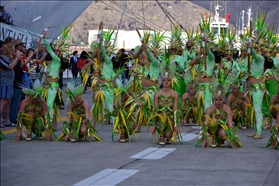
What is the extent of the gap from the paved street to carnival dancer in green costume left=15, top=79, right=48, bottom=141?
0.22 meters

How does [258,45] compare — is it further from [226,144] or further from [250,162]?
[250,162]

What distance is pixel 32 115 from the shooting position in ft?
46.6

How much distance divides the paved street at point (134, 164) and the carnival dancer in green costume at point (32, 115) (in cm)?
22

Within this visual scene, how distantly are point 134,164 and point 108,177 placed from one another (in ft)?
3.52

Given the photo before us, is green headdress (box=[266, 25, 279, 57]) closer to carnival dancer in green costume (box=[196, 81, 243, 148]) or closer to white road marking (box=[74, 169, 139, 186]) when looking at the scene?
carnival dancer in green costume (box=[196, 81, 243, 148])

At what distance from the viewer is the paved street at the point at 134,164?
9992 millimetres

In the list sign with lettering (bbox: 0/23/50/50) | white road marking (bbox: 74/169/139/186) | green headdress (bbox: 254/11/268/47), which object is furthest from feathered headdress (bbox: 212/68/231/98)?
sign with lettering (bbox: 0/23/50/50)

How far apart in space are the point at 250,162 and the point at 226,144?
7.07 ft

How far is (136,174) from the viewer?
10.4 meters

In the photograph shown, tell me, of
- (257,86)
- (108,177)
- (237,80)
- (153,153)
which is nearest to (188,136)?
(257,86)

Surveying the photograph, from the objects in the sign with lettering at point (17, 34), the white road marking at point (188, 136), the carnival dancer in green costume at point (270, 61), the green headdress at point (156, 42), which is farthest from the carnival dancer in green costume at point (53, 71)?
the sign with lettering at point (17, 34)

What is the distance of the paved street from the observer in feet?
32.8

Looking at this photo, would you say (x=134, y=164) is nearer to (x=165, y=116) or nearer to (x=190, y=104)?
(x=165, y=116)

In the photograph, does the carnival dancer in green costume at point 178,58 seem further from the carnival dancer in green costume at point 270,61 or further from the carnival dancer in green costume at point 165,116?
the carnival dancer in green costume at point 165,116
